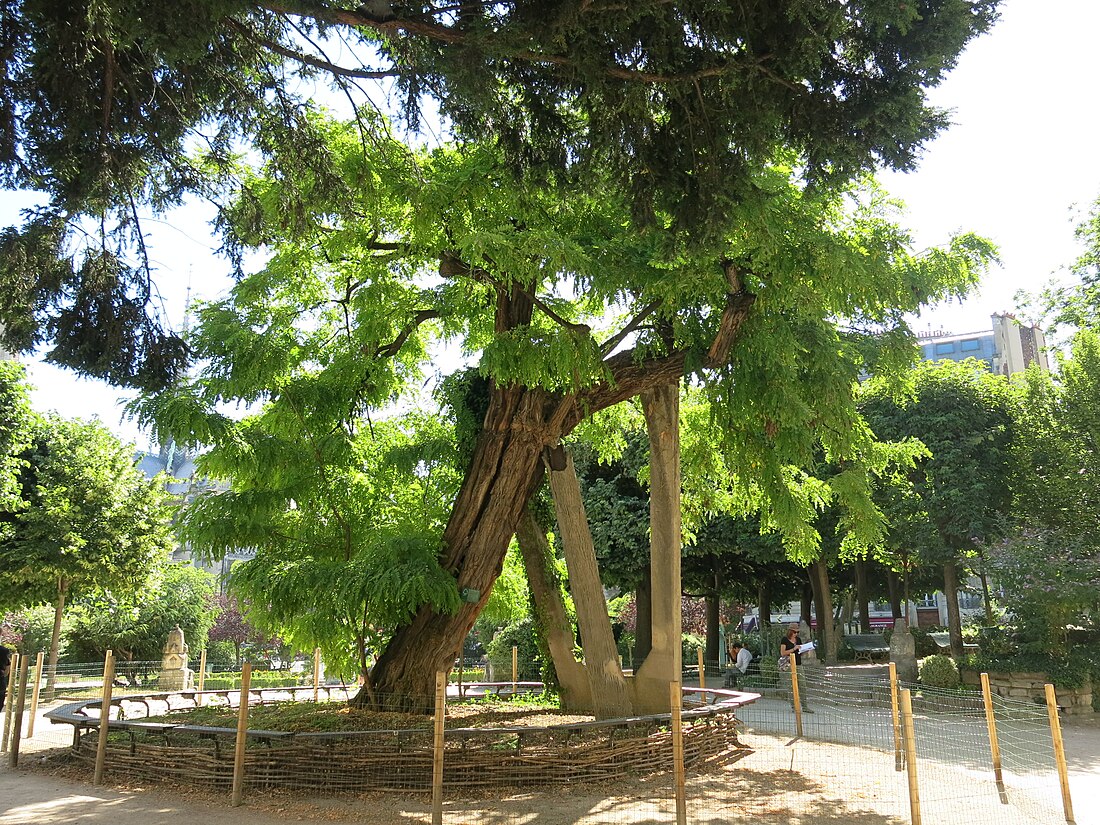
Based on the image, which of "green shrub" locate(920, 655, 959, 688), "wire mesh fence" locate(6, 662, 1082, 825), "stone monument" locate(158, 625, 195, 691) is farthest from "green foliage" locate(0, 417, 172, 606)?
"green shrub" locate(920, 655, 959, 688)

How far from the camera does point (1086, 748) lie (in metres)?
13.0

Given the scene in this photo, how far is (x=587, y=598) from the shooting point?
12070mm

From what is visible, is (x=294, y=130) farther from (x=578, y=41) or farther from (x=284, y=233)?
(x=578, y=41)

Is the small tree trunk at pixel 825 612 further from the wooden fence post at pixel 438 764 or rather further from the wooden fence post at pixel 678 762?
the wooden fence post at pixel 438 764

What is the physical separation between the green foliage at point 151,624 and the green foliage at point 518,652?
32.8ft

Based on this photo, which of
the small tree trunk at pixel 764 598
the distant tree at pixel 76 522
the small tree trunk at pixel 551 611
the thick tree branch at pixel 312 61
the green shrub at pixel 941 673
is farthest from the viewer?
the small tree trunk at pixel 764 598

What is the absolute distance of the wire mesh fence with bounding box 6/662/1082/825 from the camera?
25.9 ft

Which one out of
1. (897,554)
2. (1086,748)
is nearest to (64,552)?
(1086,748)

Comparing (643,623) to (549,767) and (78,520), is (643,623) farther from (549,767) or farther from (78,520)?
(549,767)

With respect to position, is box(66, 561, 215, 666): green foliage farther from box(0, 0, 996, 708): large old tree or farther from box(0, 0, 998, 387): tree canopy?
box(0, 0, 998, 387): tree canopy

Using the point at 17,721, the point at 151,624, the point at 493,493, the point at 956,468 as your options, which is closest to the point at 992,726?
the point at 493,493

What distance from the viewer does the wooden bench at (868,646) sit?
28.6 meters

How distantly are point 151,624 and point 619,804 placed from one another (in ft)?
83.4

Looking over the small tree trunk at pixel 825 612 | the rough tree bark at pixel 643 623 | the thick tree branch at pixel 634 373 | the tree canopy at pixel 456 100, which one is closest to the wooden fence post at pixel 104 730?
the tree canopy at pixel 456 100
